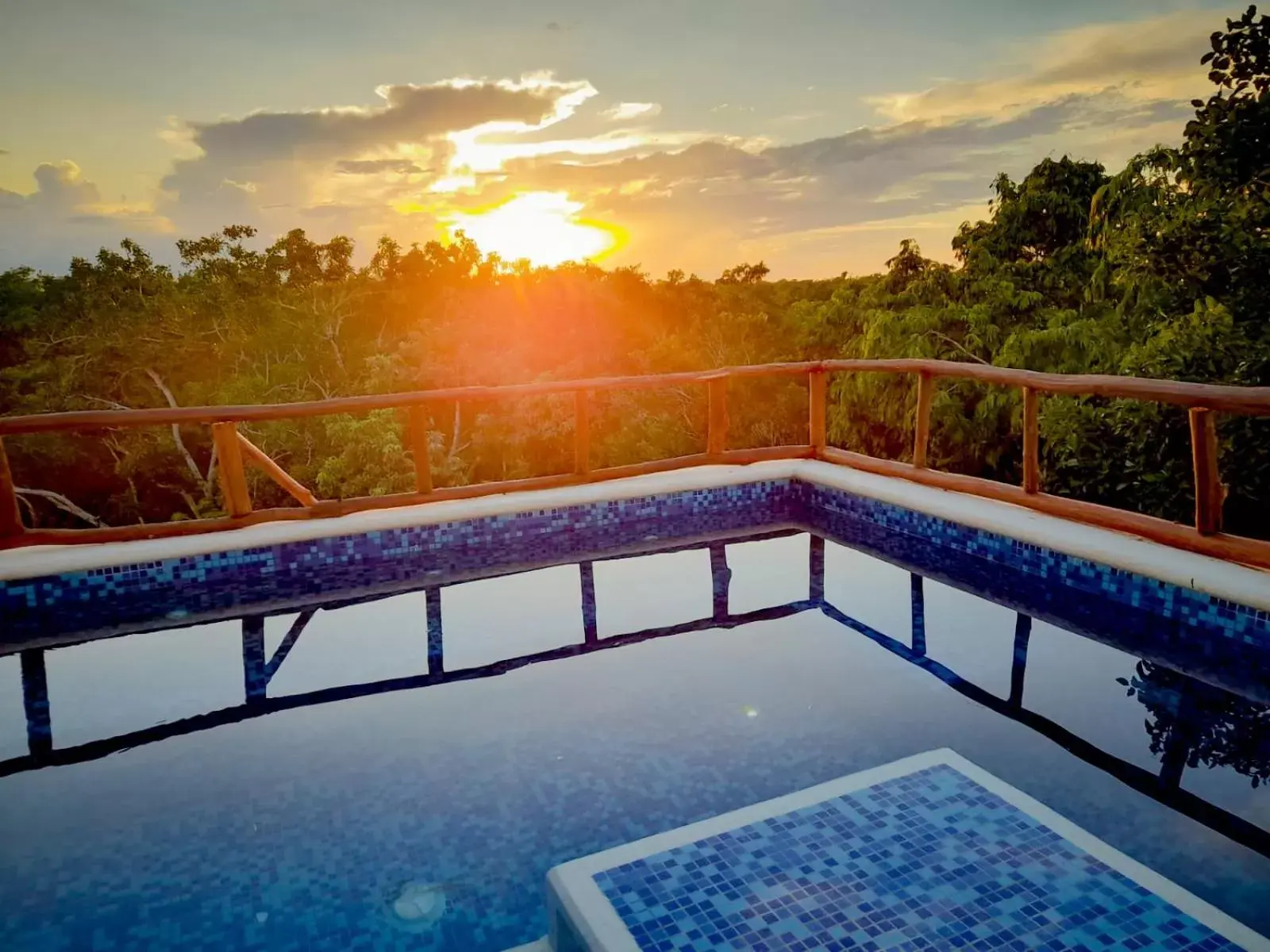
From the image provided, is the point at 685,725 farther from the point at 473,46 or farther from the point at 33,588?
the point at 473,46

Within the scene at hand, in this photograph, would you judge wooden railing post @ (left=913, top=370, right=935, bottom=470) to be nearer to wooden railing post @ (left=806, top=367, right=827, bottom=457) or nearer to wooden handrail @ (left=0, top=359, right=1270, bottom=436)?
wooden handrail @ (left=0, top=359, right=1270, bottom=436)

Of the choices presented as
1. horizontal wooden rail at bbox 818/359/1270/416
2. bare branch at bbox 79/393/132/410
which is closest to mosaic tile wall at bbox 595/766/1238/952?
horizontal wooden rail at bbox 818/359/1270/416

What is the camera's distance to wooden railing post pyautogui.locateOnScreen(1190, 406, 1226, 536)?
9.71ft

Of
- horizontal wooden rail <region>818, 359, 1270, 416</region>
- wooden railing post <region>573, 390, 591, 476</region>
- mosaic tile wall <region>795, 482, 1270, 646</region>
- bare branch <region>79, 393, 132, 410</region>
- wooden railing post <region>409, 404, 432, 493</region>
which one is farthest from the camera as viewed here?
bare branch <region>79, 393, 132, 410</region>

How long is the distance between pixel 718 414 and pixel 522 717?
2.66 metres

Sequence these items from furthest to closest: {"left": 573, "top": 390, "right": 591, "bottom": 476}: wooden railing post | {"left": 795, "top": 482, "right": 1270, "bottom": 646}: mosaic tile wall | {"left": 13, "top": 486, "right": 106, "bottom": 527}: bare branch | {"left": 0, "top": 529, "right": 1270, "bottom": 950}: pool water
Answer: {"left": 13, "top": 486, "right": 106, "bottom": 527}: bare branch, {"left": 573, "top": 390, "right": 591, "bottom": 476}: wooden railing post, {"left": 795, "top": 482, "right": 1270, "bottom": 646}: mosaic tile wall, {"left": 0, "top": 529, "right": 1270, "bottom": 950}: pool water

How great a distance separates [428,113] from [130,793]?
718 inches

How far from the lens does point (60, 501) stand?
18328 millimetres

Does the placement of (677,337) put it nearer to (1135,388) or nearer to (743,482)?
(743,482)

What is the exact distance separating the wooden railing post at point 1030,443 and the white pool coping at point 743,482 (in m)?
0.13

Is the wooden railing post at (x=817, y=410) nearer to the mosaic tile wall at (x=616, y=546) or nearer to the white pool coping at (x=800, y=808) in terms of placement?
the mosaic tile wall at (x=616, y=546)

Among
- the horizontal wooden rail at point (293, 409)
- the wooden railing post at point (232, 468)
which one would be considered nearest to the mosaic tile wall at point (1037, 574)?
the horizontal wooden rail at point (293, 409)

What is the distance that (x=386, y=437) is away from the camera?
15.6m

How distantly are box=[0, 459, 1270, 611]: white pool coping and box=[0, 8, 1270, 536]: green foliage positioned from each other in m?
2.78
